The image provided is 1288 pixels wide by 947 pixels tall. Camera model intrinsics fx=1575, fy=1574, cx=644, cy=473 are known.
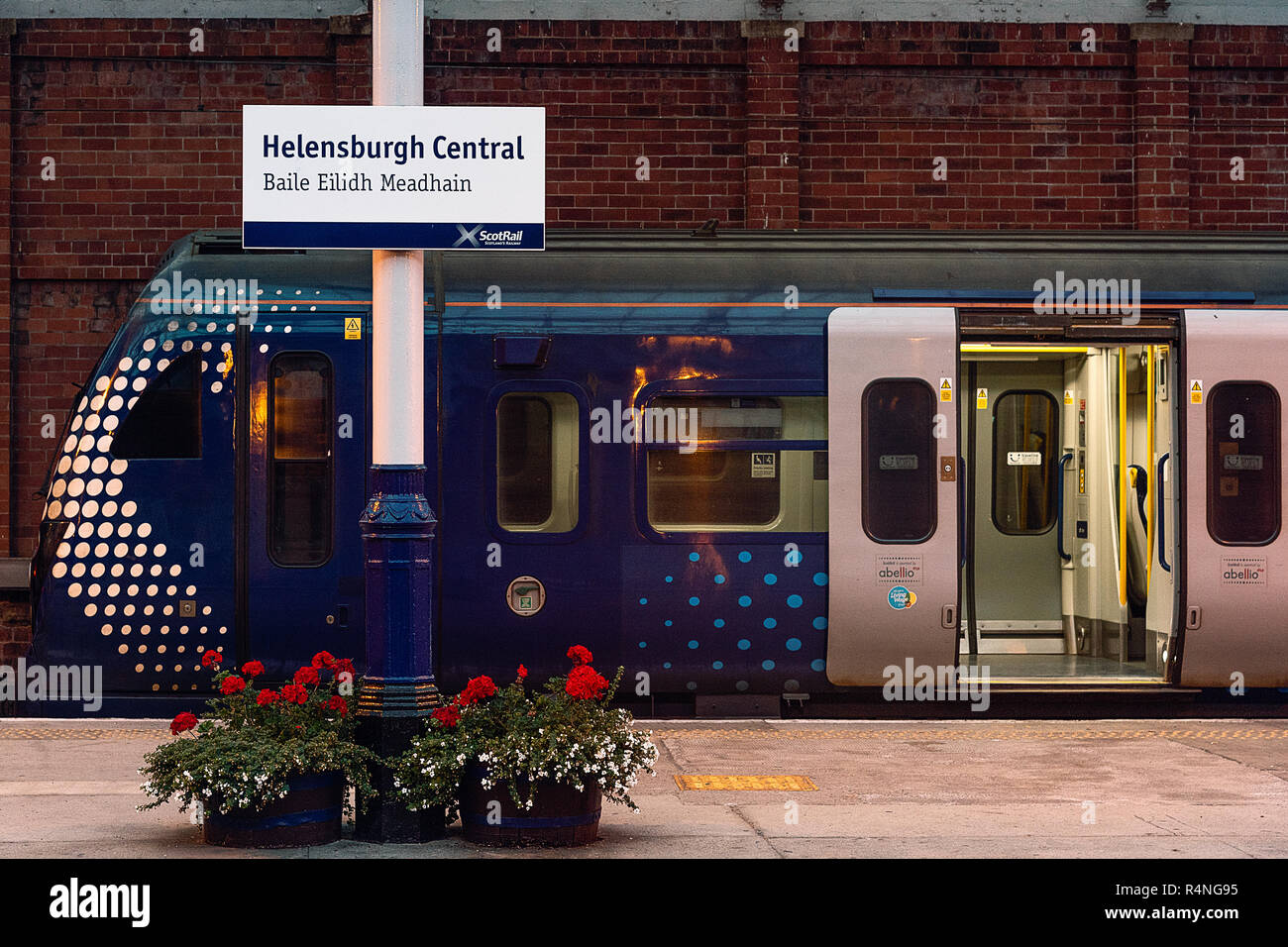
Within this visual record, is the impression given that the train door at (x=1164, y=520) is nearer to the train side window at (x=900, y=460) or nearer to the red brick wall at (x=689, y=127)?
the train side window at (x=900, y=460)

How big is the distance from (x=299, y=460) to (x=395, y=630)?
3.70 meters

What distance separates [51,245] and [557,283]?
17.9 ft

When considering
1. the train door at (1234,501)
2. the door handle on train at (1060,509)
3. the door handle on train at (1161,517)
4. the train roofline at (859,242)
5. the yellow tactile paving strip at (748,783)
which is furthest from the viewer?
the door handle on train at (1060,509)

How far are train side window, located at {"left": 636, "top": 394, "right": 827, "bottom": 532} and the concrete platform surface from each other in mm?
1394

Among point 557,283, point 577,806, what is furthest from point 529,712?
point 557,283

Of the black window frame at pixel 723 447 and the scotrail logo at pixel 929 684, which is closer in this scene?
the black window frame at pixel 723 447

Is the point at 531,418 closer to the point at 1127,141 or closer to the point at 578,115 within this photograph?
the point at 578,115

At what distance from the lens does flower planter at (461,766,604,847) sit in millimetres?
6859

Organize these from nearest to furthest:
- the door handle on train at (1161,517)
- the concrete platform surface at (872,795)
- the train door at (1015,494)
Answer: the concrete platform surface at (872,795)
the door handle on train at (1161,517)
the train door at (1015,494)

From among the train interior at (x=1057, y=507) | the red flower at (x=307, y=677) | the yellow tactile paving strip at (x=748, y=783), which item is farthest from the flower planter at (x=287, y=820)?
the train interior at (x=1057, y=507)

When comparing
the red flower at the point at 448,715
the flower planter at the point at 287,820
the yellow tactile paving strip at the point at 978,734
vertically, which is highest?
the red flower at the point at 448,715

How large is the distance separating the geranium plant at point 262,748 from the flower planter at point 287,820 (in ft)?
0.18

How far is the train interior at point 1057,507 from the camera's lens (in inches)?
467

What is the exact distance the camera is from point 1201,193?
14.3m
